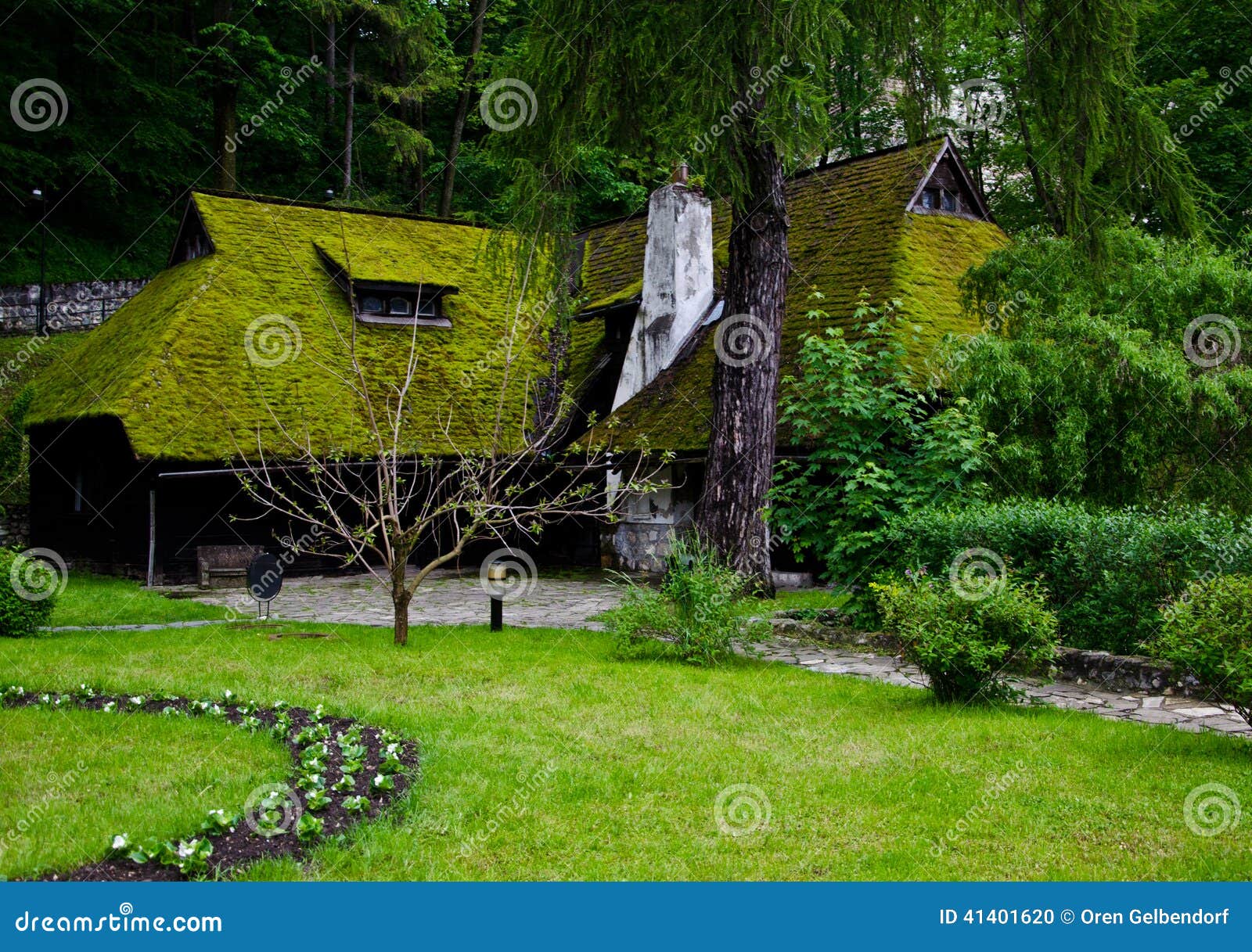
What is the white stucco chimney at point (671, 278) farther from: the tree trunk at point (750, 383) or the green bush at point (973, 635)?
the green bush at point (973, 635)

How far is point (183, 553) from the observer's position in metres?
18.0

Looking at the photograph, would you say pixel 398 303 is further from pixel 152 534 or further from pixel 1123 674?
pixel 1123 674

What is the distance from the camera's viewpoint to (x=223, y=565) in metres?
17.7

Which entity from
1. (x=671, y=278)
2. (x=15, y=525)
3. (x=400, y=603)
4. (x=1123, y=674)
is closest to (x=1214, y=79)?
(x=671, y=278)

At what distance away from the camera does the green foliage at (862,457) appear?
11.6 m

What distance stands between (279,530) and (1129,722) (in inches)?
590

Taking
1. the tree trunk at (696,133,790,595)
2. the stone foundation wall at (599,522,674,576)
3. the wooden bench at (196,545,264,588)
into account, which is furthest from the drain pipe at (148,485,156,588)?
the tree trunk at (696,133,790,595)

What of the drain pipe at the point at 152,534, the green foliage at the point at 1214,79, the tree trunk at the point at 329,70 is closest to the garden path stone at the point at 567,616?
the drain pipe at the point at 152,534

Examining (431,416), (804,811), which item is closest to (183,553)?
(431,416)

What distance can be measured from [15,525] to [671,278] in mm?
14686

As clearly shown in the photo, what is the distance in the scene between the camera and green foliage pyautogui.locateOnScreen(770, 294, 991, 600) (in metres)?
11.6

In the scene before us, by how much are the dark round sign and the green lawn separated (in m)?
2.30

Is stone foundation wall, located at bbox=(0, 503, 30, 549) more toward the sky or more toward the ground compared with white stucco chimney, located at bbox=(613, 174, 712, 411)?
more toward the ground

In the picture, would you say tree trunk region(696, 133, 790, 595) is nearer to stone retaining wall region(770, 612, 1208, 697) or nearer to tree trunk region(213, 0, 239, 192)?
stone retaining wall region(770, 612, 1208, 697)
